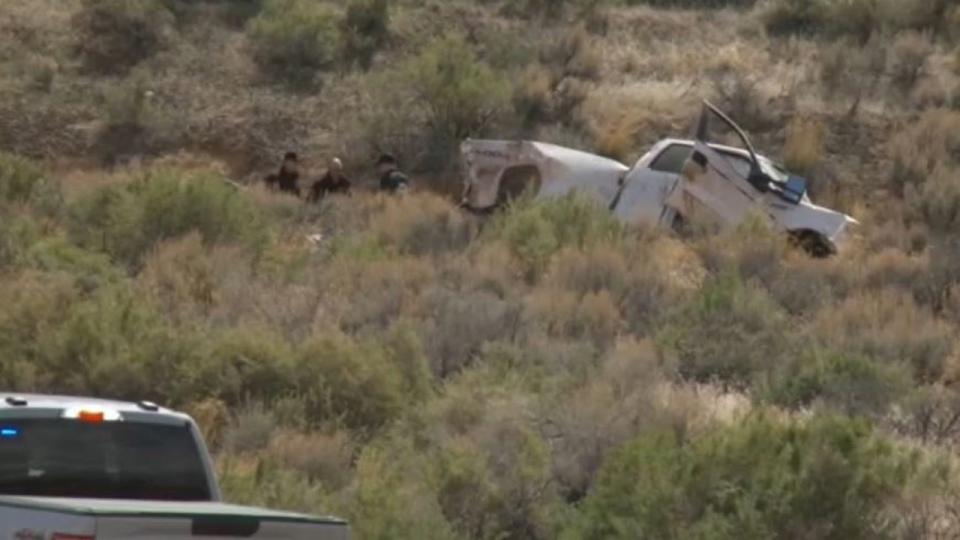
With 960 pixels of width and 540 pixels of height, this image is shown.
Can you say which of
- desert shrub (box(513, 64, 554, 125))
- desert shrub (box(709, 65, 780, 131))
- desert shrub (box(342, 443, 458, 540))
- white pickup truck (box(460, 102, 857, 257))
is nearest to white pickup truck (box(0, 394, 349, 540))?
desert shrub (box(342, 443, 458, 540))

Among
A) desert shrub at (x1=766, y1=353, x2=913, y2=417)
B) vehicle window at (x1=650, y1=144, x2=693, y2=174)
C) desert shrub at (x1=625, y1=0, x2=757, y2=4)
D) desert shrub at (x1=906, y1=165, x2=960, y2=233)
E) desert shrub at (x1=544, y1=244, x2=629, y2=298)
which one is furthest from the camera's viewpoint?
desert shrub at (x1=625, y1=0, x2=757, y2=4)

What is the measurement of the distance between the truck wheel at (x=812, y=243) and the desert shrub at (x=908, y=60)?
36.7 feet

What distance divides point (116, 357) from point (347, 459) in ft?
10.3

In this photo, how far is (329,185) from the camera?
3534 centimetres

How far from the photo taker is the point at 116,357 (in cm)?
2020

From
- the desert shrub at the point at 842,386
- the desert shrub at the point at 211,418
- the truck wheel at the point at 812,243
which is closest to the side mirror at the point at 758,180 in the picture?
the truck wheel at the point at 812,243

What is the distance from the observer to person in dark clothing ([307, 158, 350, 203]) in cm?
3516

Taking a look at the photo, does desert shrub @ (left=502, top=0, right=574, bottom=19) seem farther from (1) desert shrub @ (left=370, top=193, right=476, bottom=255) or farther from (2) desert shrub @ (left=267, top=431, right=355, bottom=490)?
(2) desert shrub @ (left=267, top=431, right=355, bottom=490)

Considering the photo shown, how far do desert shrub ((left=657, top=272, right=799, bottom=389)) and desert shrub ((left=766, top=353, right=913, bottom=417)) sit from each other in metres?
0.83

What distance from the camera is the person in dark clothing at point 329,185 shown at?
3516 cm

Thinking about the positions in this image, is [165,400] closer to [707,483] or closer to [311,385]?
[311,385]

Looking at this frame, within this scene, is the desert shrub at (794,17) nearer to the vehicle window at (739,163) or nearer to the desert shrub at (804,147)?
the desert shrub at (804,147)

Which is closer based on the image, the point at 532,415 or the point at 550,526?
the point at 550,526

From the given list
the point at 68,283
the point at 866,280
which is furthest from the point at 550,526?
the point at 866,280
